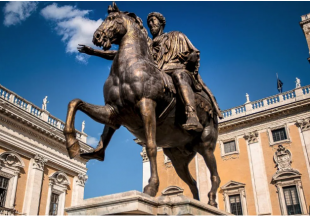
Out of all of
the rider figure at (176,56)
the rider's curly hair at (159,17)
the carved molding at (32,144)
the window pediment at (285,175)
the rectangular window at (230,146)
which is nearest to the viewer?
the rider figure at (176,56)

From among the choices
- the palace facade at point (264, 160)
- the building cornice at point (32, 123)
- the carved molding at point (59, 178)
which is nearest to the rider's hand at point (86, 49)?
the building cornice at point (32, 123)

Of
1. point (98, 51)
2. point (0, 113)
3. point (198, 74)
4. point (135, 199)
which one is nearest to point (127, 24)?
point (98, 51)

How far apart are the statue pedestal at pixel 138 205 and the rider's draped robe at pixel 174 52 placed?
7.13 ft

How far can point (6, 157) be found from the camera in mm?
22344

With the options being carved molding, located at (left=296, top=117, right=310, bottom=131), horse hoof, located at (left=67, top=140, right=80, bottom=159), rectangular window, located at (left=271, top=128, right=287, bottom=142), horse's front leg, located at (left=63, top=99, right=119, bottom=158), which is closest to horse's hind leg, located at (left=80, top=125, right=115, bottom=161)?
horse's front leg, located at (left=63, top=99, right=119, bottom=158)

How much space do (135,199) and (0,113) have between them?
20883mm

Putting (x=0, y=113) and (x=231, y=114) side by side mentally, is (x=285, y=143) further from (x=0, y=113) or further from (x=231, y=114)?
(x=0, y=113)

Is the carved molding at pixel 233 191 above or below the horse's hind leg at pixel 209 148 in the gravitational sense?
above

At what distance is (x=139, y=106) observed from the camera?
4.36m

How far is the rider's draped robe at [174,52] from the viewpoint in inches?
210

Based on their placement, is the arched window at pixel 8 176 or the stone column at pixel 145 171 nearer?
the arched window at pixel 8 176

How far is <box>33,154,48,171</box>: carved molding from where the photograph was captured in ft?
79.7

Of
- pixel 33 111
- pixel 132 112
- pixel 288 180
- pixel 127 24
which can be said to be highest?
pixel 33 111

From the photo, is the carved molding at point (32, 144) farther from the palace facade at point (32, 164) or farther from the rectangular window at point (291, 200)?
the rectangular window at point (291, 200)
